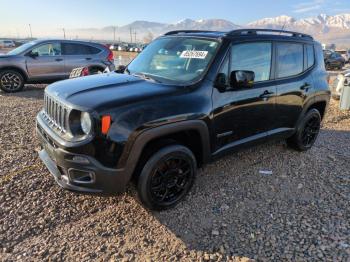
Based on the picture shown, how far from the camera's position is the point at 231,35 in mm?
3883

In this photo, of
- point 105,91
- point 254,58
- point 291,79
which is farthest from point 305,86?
point 105,91

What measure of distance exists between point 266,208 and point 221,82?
153cm

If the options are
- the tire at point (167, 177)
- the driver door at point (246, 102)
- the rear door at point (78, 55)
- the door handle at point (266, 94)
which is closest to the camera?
the tire at point (167, 177)

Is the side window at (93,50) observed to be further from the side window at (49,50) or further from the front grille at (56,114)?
the front grille at (56,114)

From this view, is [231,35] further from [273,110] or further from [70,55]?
[70,55]

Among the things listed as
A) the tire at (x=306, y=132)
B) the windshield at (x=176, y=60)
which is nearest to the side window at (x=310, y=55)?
the tire at (x=306, y=132)

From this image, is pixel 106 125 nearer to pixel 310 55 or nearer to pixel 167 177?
pixel 167 177

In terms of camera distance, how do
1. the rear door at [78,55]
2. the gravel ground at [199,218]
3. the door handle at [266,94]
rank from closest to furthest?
1. the gravel ground at [199,218]
2. the door handle at [266,94]
3. the rear door at [78,55]

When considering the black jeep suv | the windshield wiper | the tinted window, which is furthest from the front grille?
the tinted window

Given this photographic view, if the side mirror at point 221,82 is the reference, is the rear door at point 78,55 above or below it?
below

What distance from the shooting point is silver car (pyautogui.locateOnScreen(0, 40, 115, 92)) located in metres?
9.80

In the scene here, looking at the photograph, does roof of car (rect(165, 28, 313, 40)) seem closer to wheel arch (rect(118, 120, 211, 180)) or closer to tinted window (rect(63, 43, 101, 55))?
wheel arch (rect(118, 120, 211, 180))

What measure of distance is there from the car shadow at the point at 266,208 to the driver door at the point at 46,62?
24.8 feet

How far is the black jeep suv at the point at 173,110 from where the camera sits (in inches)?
116
